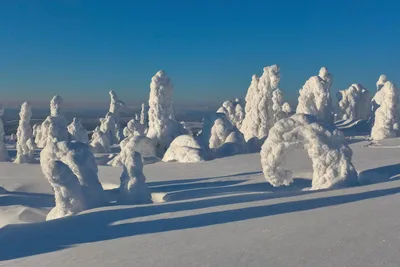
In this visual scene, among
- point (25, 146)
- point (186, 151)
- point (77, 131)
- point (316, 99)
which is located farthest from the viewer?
point (77, 131)

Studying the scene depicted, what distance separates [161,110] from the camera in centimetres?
3378

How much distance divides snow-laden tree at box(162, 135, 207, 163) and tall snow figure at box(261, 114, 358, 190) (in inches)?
479

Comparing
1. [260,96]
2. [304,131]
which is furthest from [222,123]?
[304,131]

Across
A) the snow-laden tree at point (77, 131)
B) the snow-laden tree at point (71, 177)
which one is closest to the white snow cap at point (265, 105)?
the snow-laden tree at point (77, 131)

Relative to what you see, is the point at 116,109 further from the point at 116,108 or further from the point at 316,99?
the point at 316,99

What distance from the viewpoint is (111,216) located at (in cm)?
1162

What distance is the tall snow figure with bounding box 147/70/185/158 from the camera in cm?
3353

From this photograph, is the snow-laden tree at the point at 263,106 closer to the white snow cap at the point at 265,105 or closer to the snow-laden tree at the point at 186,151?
the white snow cap at the point at 265,105

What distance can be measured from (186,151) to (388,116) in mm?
15568

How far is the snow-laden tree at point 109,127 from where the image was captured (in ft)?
175

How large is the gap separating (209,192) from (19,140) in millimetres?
22514

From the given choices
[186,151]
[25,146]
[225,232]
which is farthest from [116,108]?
[225,232]

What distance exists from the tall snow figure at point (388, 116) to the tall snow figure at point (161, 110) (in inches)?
601

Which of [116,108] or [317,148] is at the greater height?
[116,108]
